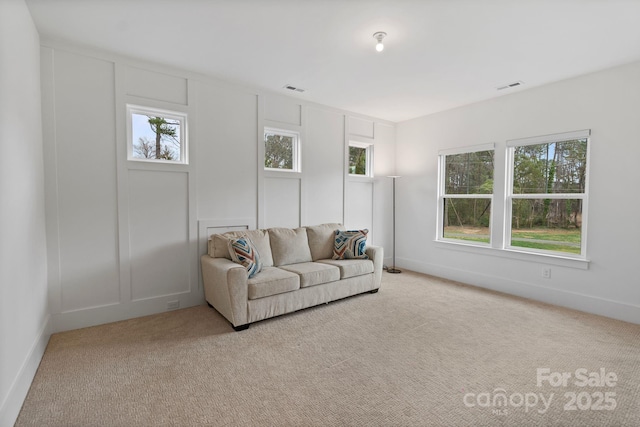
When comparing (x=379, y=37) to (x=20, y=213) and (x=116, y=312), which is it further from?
(x=116, y=312)

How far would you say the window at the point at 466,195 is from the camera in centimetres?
438

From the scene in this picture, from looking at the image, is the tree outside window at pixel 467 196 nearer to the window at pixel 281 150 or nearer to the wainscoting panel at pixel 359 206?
the wainscoting panel at pixel 359 206

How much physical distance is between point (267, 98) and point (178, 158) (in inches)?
54.9

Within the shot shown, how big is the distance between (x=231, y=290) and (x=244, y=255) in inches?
16.2

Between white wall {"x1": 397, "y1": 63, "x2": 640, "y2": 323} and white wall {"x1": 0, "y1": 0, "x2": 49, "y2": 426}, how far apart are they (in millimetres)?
4827

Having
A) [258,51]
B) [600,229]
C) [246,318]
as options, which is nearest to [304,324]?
[246,318]

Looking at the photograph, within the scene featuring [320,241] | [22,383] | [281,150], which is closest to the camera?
[22,383]

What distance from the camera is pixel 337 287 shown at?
3613 mm

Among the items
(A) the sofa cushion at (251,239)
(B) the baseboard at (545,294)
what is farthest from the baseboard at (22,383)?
(B) the baseboard at (545,294)

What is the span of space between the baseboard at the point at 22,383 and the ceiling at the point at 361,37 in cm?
254

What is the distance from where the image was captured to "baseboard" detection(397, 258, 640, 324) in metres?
3.18

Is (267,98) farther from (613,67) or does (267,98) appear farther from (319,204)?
(613,67)

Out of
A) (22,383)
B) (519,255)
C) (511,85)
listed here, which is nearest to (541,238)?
(519,255)

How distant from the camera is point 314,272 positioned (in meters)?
3.40
